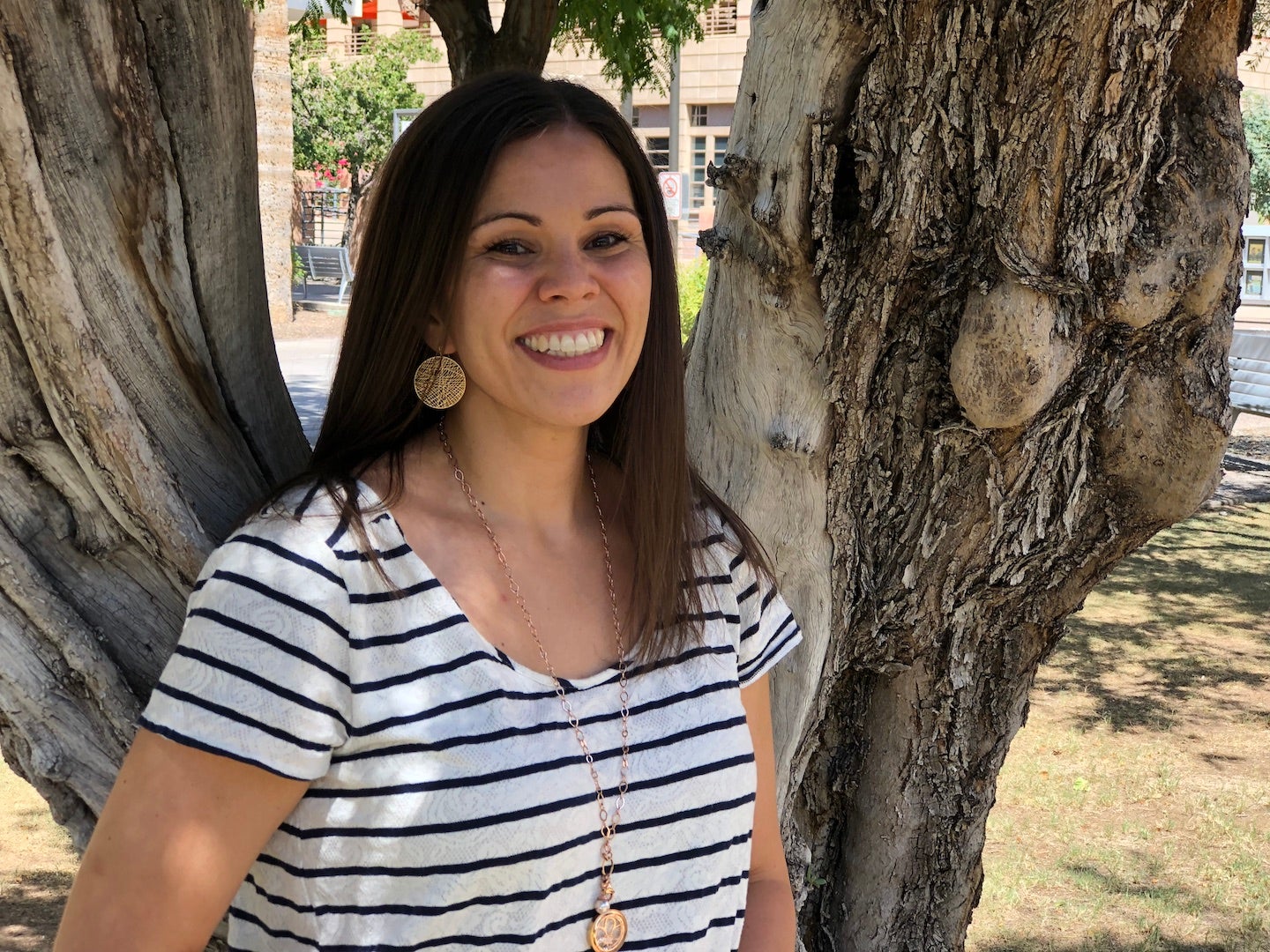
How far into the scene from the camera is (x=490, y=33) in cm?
388

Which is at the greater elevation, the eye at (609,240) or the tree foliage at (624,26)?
the tree foliage at (624,26)

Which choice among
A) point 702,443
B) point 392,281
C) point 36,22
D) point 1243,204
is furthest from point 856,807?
point 36,22

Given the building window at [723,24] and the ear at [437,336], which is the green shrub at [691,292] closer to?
the ear at [437,336]

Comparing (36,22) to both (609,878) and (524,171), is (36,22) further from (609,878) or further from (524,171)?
(609,878)

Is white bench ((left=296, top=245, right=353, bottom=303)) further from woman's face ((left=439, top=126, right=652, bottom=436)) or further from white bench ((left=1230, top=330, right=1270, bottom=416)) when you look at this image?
woman's face ((left=439, top=126, right=652, bottom=436))

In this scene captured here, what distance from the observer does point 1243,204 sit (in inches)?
91.2

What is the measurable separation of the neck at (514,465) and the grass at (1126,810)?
3.14 metres

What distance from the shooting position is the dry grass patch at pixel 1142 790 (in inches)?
183

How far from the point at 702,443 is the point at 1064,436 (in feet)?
2.19

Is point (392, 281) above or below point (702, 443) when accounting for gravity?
above

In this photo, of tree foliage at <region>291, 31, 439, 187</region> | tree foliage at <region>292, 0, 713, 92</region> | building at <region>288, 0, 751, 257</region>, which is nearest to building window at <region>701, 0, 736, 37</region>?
building at <region>288, 0, 751, 257</region>

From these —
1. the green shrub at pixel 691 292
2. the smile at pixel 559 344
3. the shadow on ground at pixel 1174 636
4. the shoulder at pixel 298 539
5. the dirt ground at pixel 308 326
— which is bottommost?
the shadow on ground at pixel 1174 636

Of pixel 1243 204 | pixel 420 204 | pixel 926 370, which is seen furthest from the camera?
pixel 926 370

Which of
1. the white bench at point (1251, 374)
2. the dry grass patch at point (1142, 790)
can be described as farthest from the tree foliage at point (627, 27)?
the white bench at point (1251, 374)
